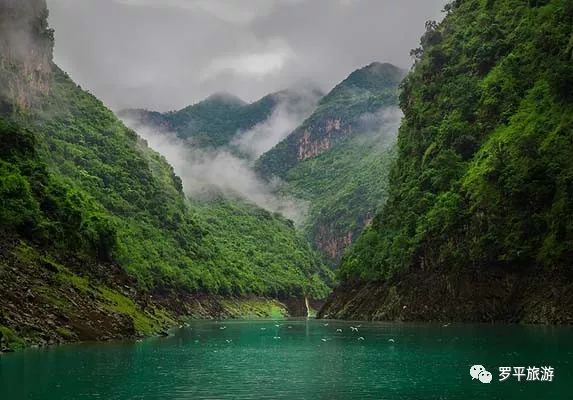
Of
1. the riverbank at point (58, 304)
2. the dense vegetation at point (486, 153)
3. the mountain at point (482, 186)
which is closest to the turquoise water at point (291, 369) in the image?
the riverbank at point (58, 304)

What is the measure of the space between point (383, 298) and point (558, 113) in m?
59.4

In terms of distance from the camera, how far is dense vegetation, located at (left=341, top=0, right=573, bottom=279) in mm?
124625

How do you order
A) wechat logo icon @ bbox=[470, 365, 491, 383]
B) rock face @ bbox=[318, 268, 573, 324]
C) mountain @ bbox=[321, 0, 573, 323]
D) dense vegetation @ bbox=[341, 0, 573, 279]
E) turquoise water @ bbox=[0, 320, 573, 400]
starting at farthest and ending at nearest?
dense vegetation @ bbox=[341, 0, 573, 279], mountain @ bbox=[321, 0, 573, 323], rock face @ bbox=[318, 268, 573, 324], wechat logo icon @ bbox=[470, 365, 491, 383], turquoise water @ bbox=[0, 320, 573, 400]

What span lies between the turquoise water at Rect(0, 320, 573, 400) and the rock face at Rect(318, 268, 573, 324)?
23.9m

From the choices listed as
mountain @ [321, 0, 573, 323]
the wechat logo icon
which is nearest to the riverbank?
the wechat logo icon

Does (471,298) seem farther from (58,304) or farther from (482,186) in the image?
(58,304)

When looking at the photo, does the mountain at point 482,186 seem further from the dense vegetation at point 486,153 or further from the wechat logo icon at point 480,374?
the wechat logo icon at point 480,374

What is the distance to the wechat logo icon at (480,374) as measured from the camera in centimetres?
4952

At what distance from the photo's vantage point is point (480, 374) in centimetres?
5181

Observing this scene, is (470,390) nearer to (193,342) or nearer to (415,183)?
(193,342)

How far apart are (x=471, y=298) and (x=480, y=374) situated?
85.2 meters

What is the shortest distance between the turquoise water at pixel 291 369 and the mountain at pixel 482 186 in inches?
1367

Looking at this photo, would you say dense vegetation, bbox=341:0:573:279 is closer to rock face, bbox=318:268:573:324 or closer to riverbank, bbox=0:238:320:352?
rock face, bbox=318:268:573:324

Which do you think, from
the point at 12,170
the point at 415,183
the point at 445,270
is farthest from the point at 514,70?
the point at 12,170
